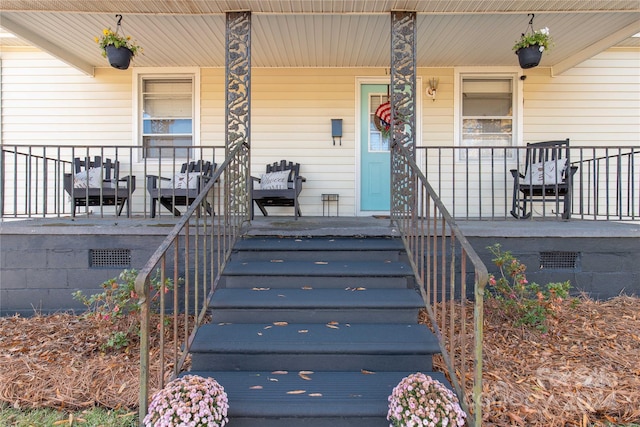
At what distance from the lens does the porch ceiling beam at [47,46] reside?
4179 mm

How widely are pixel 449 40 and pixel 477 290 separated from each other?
12.4 ft

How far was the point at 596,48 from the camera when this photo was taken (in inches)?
183

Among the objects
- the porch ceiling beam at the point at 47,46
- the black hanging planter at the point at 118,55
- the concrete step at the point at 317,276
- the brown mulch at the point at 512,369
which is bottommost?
the brown mulch at the point at 512,369

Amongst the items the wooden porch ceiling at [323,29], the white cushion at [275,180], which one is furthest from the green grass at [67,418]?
the wooden porch ceiling at [323,29]

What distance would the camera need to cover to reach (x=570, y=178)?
163 inches

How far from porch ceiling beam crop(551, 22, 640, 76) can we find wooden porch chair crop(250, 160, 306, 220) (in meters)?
3.79

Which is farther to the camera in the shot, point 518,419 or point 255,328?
point 255,328

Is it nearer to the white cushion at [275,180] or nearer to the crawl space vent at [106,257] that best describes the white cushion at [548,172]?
the white cushion at [275,180]

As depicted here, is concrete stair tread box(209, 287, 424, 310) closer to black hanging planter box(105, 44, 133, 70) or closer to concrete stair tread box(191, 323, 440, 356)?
concrete stair tread box(191, 323, 440, 356)

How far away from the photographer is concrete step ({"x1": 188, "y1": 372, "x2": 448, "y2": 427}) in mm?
1841

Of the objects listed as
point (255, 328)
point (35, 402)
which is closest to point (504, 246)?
point (255, 328)

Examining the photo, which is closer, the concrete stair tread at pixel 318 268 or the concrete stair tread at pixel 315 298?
the concrete stair tread at pixel 315 298

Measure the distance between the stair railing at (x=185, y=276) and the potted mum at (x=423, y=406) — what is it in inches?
45.3

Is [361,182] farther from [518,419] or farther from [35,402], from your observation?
[35,402]
